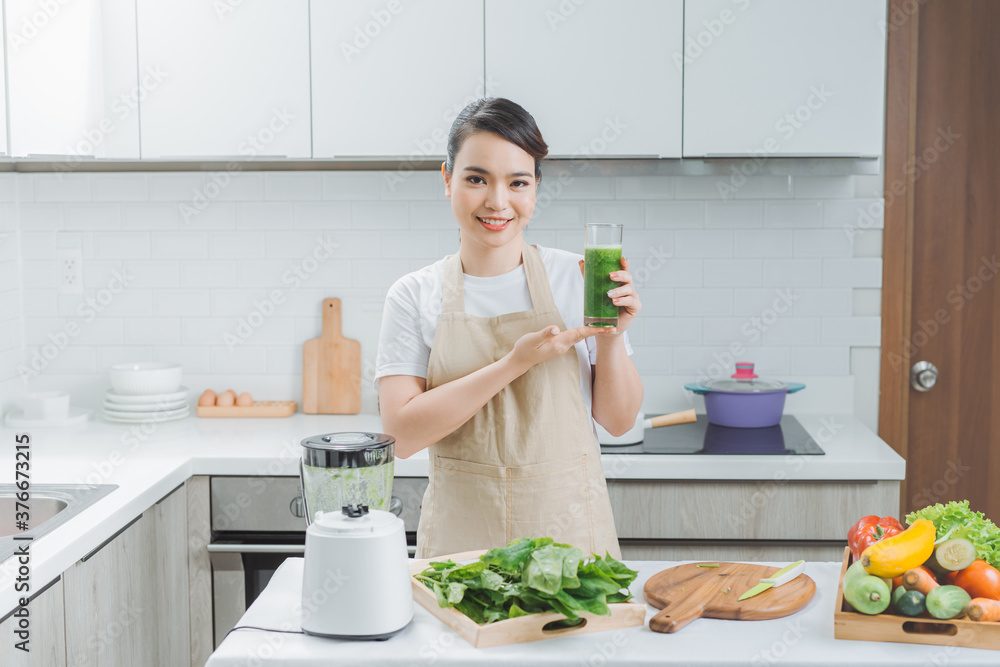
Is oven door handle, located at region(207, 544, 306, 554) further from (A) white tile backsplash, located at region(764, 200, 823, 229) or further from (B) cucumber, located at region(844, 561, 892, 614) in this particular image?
(A) white tile backsplash, located at region(764, 200, 823, 229)

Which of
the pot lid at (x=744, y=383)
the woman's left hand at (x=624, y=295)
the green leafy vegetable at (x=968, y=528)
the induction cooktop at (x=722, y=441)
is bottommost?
the induction cooktop at (x=722, y=441)

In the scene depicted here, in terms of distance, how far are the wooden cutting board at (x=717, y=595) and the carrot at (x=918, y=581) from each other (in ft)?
0.53

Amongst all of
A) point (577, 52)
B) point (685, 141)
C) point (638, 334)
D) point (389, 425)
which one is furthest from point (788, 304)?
point (389, 425)

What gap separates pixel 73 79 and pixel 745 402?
6.89ft

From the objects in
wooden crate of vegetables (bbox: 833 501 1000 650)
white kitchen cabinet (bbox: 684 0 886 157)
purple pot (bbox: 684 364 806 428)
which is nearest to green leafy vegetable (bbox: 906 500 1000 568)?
wooden crate of vegetables (bbox: 833 501 1000 650)

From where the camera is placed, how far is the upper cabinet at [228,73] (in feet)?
8.54

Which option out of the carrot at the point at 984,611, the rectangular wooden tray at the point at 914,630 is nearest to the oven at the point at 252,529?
the rectangular wooden tray at the point at 914,630

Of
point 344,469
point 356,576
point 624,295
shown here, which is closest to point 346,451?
point 344,469

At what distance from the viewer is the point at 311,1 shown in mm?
2598

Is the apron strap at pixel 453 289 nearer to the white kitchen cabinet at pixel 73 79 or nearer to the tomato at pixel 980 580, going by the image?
the tomato at pixel 980 580

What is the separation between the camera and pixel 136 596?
220cm

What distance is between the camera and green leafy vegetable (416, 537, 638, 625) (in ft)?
4.20

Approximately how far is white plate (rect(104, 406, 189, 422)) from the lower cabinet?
520 mm

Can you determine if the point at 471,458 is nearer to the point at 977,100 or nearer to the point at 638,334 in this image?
the point at 638,334
